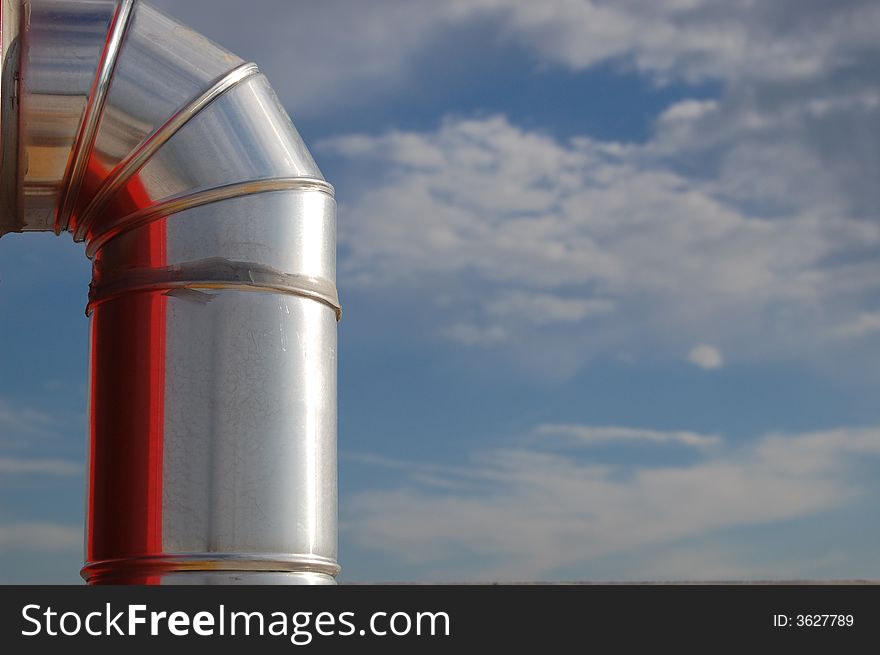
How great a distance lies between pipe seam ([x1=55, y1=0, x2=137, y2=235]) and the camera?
5957 mm

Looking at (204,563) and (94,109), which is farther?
(94,109)

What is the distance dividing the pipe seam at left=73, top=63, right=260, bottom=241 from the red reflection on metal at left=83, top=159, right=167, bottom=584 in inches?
1.9

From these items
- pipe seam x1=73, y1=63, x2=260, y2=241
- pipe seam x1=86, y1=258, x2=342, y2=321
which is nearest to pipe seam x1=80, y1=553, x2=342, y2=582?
pipe seam x1=86, y1=258, x2=342, y2=321

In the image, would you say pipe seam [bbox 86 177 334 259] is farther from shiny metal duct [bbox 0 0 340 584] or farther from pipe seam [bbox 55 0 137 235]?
pipe seam [bbox 55 0 137 235]

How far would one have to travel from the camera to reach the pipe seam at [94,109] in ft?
19.5

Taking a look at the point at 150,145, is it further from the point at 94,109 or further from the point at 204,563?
the point at 204,563

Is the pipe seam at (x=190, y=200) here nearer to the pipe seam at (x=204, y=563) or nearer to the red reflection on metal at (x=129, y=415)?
the red reflection on metal at (x=129, y=415)

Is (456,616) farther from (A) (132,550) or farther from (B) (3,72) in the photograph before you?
(B) (3,72)

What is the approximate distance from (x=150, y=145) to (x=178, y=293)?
2.46ft

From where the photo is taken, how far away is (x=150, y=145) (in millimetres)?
6023

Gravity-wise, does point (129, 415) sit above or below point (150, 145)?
below

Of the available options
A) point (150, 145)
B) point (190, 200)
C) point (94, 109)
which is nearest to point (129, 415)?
point (190, 200)

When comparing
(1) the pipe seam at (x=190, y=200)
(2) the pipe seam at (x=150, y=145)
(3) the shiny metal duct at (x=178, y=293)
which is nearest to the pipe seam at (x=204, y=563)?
(3) the shiny metal duct at (x=178, y=293)

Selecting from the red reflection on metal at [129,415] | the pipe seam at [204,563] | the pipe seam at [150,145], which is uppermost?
the pipe seam at [150,145]
